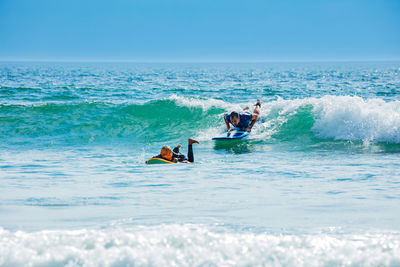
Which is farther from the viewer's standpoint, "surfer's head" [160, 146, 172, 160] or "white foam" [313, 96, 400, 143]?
"white foam" [313, 96, 400, 143]

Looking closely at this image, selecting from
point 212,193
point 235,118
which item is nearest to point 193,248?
point 212,193

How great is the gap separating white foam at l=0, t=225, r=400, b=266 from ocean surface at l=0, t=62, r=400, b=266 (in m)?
0.01

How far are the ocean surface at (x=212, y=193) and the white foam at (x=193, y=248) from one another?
0.04 feet

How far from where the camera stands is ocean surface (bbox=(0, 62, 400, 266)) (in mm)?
4656

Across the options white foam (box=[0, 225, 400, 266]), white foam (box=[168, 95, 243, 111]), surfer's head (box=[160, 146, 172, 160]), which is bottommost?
surfer's head (box=[160, 146, 172, 160])

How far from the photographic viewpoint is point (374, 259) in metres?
4.45

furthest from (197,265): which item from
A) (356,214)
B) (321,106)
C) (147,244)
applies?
(321,106)

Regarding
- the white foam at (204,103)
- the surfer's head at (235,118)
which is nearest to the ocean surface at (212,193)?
the surfer's head at (235,118)

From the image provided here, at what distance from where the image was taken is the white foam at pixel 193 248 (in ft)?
14.7

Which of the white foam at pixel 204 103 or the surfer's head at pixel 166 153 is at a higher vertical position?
the white foam at pixel 204 103

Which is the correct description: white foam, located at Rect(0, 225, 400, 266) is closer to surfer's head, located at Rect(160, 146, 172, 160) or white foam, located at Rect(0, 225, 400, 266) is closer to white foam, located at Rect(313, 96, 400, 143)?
surfer's head, located at Rect(160, 146, 172, 160)

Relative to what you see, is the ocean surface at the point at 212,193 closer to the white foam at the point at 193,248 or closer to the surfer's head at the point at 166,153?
the white foam at the point at 193,248

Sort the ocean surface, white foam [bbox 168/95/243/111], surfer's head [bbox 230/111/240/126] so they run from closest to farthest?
the ocean surface < surfer's head [bbox 230/111/240/126] < white foam [bbox 168/95/243/111]

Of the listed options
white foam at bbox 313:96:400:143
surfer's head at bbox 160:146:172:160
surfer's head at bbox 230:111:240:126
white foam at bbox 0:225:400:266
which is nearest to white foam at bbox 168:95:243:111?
white foam at bbox 313:96:400:143
